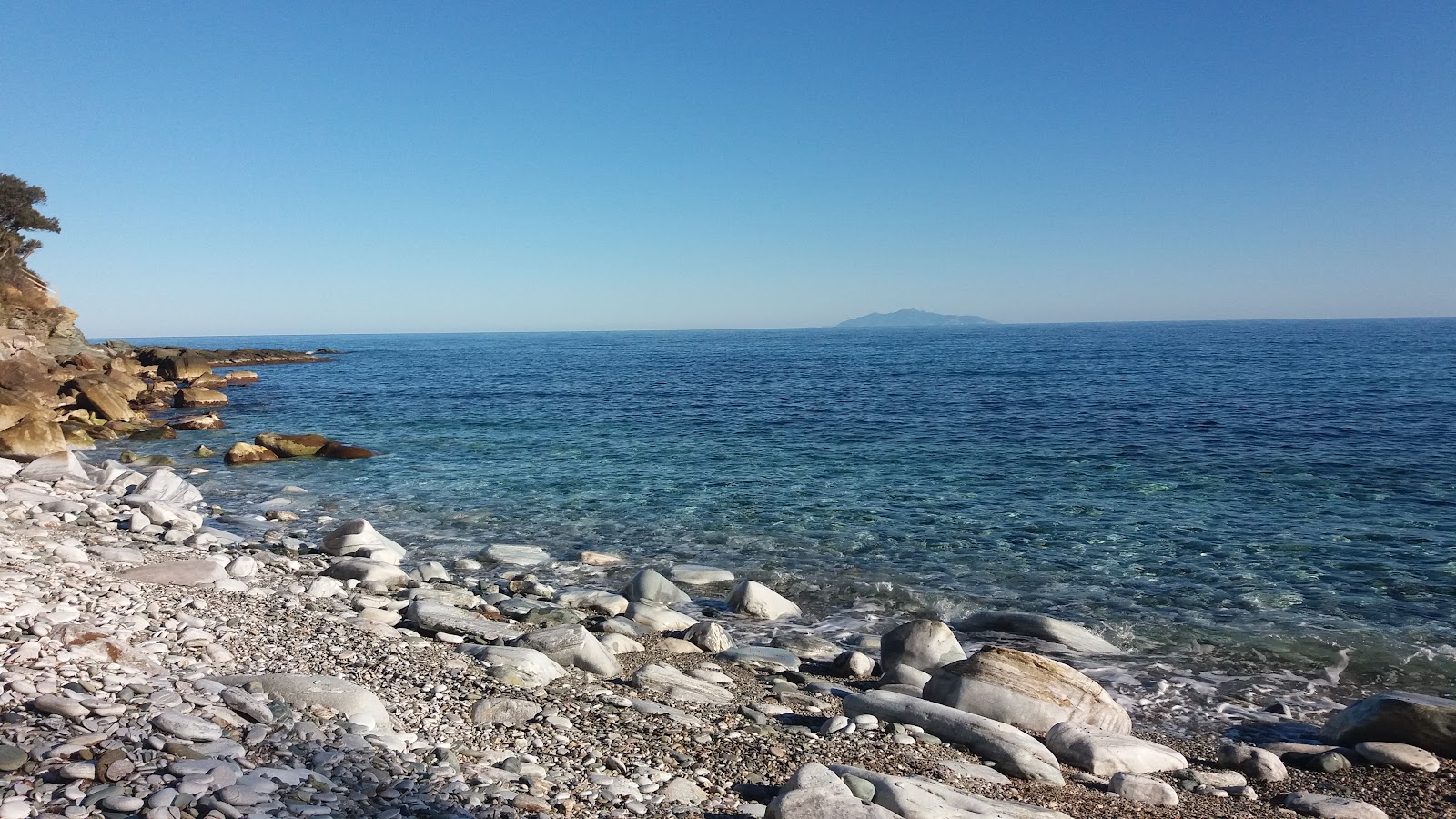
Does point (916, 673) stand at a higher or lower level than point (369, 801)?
lower

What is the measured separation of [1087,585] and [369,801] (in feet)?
34.7

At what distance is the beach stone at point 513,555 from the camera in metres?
13.1

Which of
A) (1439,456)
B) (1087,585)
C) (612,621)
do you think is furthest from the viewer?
(1439,456)

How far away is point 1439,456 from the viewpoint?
71.6 feet

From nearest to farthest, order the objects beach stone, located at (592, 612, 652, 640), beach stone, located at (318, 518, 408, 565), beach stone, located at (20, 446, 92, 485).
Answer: beach stone, located at (592, 612, 652, 640) < beach stone, located at (318, 518, 408, 565) < beach stone, located at (20, 446, 92, 485)

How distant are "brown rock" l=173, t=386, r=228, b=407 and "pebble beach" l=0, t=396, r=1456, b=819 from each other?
31439mm

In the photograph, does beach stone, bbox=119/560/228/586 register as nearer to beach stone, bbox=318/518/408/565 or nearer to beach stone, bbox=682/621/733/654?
beach stone, bbox=318/518/408/565

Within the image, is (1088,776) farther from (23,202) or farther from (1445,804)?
(23,202)

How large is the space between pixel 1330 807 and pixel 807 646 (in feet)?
16.1

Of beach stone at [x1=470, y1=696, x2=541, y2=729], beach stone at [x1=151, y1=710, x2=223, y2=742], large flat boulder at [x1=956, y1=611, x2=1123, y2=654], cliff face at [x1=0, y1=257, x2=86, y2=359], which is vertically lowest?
large flat boulder at [x1=956, y1=611, x2=1123, y2=654]

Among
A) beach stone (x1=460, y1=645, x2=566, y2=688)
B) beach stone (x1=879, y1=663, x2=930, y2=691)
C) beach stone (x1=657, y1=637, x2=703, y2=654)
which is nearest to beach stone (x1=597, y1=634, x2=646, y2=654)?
beach stone (x1=657, y1=637, x2=703, y2=654)

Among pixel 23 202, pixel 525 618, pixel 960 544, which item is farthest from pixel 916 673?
pixel 23 202

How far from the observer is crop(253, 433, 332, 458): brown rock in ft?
77.2

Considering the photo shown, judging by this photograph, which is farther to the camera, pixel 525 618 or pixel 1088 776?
pixel 525 618
